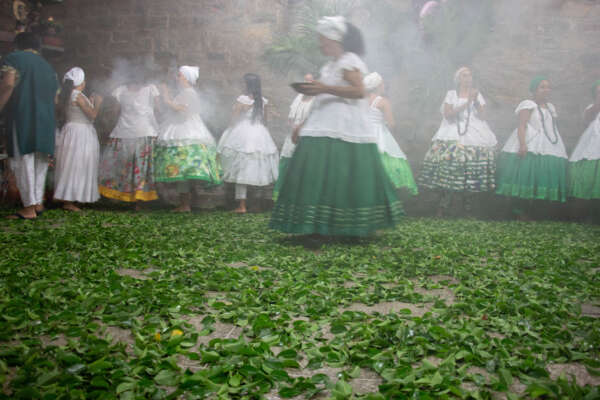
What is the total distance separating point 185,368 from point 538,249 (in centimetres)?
A: 334

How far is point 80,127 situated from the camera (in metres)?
5.65

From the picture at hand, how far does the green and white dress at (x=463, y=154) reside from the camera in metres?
6.07

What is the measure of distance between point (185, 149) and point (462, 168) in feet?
12.7

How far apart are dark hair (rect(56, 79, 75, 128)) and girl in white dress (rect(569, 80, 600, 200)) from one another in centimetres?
710

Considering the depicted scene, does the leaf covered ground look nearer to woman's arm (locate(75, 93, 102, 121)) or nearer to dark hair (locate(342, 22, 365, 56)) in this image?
dark hair (locate(342, 22, 365, 56))

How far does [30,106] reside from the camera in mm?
4504

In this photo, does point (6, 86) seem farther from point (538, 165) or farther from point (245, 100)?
point (538, 165)

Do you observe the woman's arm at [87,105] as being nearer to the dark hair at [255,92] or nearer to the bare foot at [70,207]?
the bare foot at [70,207]

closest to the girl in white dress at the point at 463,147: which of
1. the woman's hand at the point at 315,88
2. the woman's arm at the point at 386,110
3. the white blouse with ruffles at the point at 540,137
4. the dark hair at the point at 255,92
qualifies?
the white blouse with ruffles at the point at 540,137

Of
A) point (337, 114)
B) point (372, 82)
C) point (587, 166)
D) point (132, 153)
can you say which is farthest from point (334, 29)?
point (587, 166)

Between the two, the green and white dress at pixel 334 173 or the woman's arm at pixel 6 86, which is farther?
the woman's arm at pixel 6 86

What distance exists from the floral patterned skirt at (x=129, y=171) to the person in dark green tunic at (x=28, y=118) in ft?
4.42

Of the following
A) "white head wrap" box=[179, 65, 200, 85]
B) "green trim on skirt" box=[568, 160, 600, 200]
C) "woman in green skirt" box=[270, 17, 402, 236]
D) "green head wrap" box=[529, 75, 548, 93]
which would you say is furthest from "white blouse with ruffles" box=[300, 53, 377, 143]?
"green trim on skirt" box=[568, 160, 600, 200]

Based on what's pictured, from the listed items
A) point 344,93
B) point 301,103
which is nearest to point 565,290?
point 344,93
